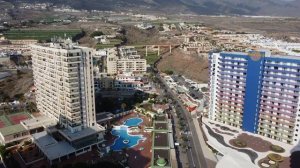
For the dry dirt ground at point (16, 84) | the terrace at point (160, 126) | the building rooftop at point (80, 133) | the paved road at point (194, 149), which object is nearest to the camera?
the paved road at point (194, 149)

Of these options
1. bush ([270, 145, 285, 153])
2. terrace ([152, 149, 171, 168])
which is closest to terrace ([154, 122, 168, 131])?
terrace ([152, 149, 171, 168])

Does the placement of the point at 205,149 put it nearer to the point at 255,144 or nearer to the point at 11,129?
the point at 255,144

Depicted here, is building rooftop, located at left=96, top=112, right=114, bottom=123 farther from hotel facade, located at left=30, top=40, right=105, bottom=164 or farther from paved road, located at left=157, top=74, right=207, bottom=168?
paved road, located at left=157, top=74, right=207, bottom=168

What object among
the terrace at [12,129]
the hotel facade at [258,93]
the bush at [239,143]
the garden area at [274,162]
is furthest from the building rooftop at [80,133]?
the garden area at [274,162]

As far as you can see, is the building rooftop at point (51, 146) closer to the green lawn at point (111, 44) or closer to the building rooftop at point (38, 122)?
the building rooftop at point (38, 122)

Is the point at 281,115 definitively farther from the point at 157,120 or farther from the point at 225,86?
the point at 157,120

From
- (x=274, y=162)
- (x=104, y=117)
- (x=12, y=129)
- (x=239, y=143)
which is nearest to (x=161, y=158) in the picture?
(x=239, y=143)
